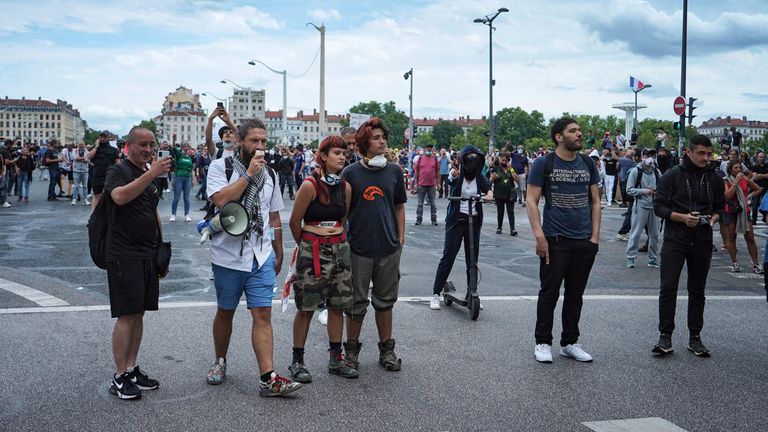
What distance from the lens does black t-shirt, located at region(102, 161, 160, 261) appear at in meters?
5.05

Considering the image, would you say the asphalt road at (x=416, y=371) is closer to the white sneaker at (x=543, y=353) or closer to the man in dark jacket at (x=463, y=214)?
the white sneaker at (x=543, y=353)

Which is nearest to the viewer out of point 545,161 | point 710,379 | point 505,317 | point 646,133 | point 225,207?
point 225,207

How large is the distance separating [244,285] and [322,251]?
614 mm

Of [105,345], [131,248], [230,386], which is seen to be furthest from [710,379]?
[105,345]

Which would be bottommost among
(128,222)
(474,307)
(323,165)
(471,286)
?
(474,307)

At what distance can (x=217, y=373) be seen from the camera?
5324mm

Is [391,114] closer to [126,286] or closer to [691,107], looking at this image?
[691,107]

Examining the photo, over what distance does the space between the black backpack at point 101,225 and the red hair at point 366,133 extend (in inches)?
67.1

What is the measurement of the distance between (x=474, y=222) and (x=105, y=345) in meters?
3.83

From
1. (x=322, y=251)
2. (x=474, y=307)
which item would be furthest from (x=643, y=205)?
(x=322, y=251)

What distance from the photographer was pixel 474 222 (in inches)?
320

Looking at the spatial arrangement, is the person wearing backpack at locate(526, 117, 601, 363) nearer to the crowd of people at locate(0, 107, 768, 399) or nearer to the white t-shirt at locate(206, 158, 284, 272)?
the crowd of people at locate(0, 107, 768, 399)

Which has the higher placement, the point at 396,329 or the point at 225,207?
the point at 225,207

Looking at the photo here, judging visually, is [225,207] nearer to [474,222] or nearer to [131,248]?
[131,248]
